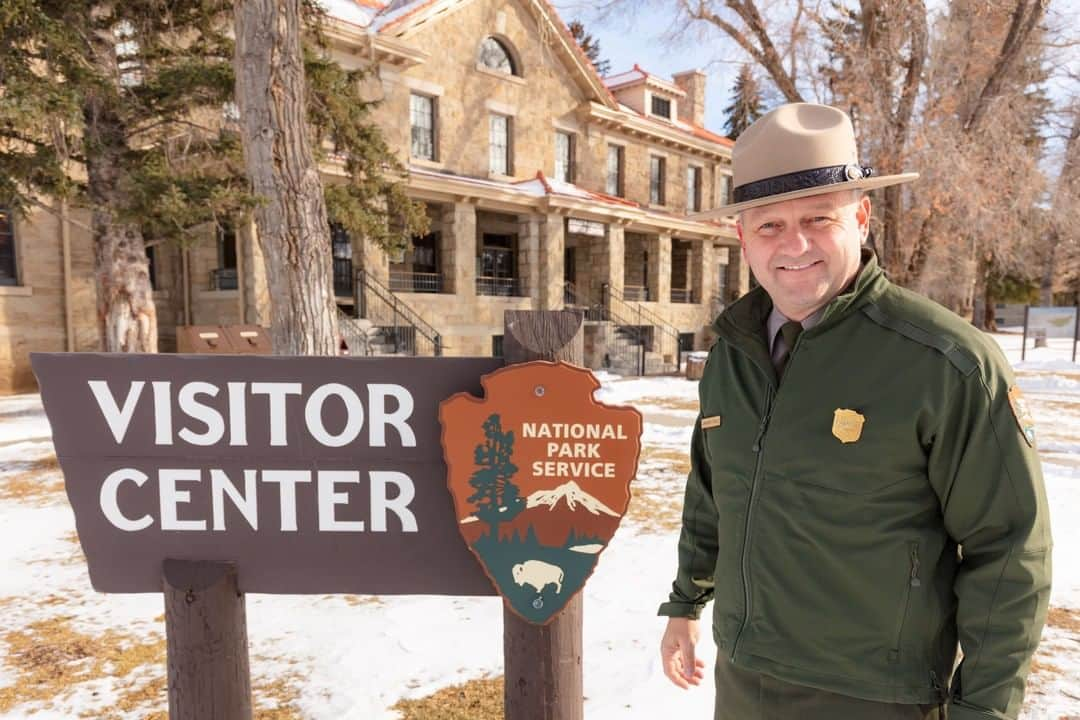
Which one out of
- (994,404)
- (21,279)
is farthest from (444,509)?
(21,279)

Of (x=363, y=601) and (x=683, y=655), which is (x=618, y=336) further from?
(x=683, y=655)

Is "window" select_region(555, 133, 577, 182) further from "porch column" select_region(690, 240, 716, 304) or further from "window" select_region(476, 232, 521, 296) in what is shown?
"porch column" select_region(690, 240, 716, 304)

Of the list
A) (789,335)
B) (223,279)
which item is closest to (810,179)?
(789,335)

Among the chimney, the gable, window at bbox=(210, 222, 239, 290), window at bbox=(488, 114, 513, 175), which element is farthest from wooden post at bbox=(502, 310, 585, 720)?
the chimney

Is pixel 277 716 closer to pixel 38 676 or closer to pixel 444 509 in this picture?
pixel 38 676

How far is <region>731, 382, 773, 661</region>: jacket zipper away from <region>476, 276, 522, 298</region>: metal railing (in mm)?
17125

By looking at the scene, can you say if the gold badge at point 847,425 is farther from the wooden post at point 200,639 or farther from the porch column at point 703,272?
the porch column at point 703,272

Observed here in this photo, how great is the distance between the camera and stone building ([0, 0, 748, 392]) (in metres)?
13.3

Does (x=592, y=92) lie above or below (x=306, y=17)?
above

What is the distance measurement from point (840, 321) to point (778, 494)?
0.40 metres

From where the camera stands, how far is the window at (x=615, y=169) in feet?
72.4

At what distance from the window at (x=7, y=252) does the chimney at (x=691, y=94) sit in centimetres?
2297

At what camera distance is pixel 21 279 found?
13.0 metres

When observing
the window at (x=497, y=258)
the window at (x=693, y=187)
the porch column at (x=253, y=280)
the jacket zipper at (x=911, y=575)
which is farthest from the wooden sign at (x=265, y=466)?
the window at (x=693, y=187)
